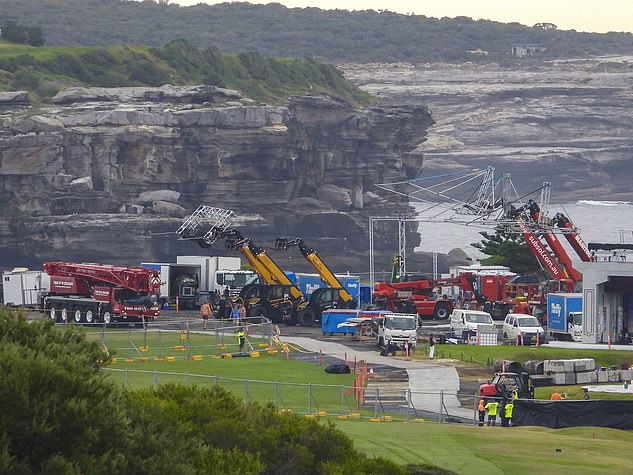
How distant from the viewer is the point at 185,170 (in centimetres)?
12350

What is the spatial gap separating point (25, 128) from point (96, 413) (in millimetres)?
98068

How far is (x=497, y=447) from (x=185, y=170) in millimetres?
94687

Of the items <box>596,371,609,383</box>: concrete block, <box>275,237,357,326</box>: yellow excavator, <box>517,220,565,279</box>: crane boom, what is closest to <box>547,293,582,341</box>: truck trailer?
<box>275,237,357,326</box>: yellow excavator

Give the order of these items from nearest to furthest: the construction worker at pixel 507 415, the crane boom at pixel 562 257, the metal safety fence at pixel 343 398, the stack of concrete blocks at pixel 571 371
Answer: the construction worker at pixel 507 415
the metal safety fence at pixel 343 398
the stack of concrete blocks at pixel 571 371
the crane boom at pixel 562 257

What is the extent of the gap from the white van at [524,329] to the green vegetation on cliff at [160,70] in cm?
7914

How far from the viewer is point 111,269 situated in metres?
65.6

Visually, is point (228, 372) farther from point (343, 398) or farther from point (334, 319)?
point (334, 319)

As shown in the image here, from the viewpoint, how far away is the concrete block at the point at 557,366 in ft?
146

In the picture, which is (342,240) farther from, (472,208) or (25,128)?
(472,208)

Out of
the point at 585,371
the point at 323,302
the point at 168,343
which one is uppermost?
the point at 323,302

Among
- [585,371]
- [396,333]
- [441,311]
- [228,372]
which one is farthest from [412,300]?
[228,372]

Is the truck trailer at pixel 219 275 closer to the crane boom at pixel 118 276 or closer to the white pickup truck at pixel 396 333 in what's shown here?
the crane boom at pixel 118 276

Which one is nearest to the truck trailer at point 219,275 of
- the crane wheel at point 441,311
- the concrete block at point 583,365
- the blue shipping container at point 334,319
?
the crane wheel at point 441,311

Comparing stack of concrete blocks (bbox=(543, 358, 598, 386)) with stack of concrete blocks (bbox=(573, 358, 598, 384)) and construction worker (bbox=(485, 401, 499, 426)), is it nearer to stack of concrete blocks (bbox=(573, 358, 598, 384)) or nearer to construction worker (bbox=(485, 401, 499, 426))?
stack of concrete blocks (bbox=(573, 358, 598, 384))
